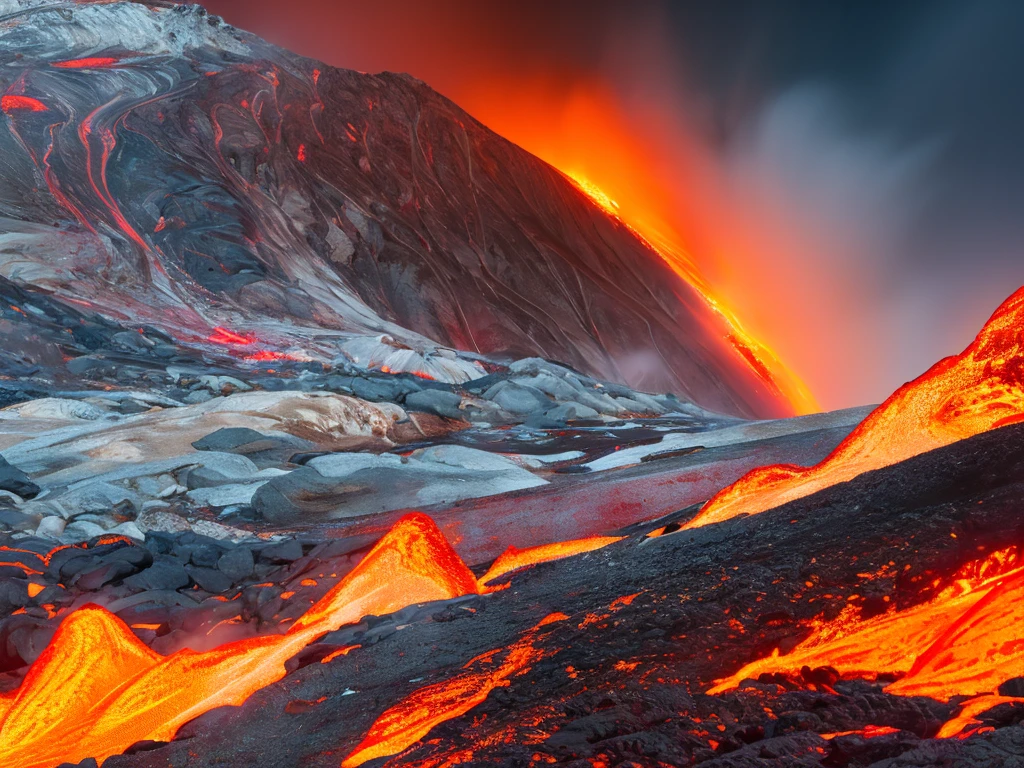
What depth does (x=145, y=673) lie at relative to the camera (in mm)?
5094

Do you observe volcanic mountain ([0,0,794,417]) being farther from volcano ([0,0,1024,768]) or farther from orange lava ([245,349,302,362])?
volcano ([0,0,1024,768])

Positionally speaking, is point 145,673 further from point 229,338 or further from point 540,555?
point 229,338

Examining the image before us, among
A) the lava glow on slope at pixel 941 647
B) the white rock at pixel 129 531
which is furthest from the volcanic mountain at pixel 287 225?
the lava glow on slope at pixel 941 647

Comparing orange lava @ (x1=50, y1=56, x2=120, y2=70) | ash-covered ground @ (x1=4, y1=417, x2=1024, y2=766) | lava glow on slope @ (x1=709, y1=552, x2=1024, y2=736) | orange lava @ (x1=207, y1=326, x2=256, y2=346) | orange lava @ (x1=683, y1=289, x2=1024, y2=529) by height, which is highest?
orange lava @ (x1=50, y1=56, x2=120, y2=70)

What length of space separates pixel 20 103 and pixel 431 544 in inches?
1570

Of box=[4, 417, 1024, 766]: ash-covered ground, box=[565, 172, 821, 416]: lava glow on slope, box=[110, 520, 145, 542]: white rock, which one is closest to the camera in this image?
box=[4, 417, 1024, 766]: ash-covered ground

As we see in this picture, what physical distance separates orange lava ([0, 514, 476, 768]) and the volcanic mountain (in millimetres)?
17879

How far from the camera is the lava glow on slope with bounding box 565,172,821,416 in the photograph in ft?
190

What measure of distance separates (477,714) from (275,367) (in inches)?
878

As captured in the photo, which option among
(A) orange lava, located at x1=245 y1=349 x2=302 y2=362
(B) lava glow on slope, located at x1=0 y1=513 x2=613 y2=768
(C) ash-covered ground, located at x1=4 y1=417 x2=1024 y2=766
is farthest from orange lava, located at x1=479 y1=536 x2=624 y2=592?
(A) orange lava, located at x1=245 y1=349 x2=302 y2=362

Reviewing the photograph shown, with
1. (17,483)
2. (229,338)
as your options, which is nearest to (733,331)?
(229,338)

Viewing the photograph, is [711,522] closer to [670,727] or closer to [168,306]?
[670,727]

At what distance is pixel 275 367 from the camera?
24.6 meters

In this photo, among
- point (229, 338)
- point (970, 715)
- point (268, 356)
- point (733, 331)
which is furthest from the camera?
point (733, 331)
